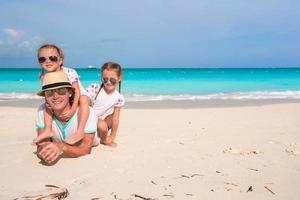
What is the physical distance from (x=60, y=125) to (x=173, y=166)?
1.40 metres

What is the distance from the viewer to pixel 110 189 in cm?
310

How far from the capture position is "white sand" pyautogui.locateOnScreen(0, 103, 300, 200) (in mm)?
3061

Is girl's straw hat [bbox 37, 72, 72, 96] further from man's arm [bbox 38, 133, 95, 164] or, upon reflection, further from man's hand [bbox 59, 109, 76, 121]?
man's arm [bbox 38, 133, 95, 164]

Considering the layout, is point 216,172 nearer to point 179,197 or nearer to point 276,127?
point 179,197

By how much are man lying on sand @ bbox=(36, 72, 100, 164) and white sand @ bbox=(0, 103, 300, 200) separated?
13 centimetres

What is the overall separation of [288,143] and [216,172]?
6.12 ft

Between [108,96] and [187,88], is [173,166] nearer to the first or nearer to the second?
[108,96]

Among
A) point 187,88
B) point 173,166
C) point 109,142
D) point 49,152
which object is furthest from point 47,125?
point 187,88

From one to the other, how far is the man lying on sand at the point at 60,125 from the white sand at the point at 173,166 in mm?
130

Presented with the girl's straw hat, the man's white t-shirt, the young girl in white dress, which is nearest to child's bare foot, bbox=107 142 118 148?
the young girl in white dress

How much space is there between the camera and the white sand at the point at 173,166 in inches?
120

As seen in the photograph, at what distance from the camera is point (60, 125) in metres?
4.18

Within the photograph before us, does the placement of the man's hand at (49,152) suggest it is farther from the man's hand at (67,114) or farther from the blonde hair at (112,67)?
the blonde hair at (112,67)

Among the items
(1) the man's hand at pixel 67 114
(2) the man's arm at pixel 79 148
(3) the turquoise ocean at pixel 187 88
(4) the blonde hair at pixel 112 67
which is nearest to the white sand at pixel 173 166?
(2) the man's arm at pixel 79 148
